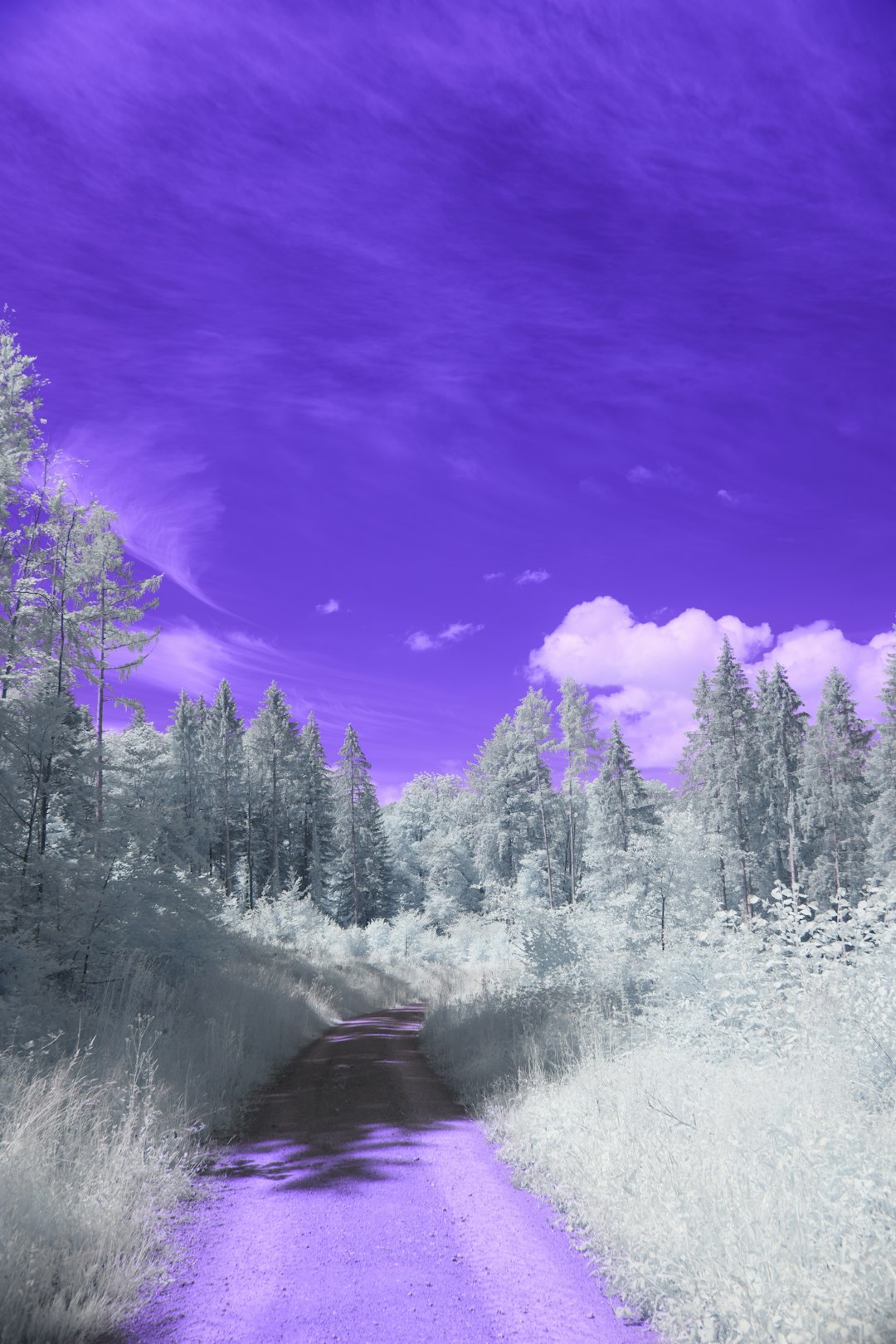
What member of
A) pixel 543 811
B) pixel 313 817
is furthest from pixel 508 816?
pixel 313 817

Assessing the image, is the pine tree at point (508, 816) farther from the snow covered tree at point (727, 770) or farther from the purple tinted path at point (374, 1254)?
the purple tinted path at point (374, 1254)

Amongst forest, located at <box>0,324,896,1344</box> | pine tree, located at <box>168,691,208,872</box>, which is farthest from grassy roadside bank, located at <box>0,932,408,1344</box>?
pine tree, located at <box>168,691,208,872</box>

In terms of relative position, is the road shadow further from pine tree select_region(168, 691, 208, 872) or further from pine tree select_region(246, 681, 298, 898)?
pine tree select_region(246, 681, 298, 898)

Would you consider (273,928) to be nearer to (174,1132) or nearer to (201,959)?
(201,959)

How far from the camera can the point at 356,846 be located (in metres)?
50.7

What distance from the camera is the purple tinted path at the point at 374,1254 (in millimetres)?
4133

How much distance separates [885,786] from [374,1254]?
37.9m

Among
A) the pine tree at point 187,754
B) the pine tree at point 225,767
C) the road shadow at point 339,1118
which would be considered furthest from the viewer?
the pine tree at point 225,767

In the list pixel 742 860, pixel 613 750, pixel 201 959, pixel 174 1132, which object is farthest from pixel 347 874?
pixel 174 1132

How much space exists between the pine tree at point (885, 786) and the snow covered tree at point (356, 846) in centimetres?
3140

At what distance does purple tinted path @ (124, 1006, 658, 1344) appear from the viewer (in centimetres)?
413

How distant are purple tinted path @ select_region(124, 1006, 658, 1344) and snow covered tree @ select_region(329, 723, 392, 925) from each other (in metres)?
43.1

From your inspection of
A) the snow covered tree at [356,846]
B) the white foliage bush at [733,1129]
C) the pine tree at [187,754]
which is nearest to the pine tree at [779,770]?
the snow covered tree at [356,846]

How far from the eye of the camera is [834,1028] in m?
7.29
